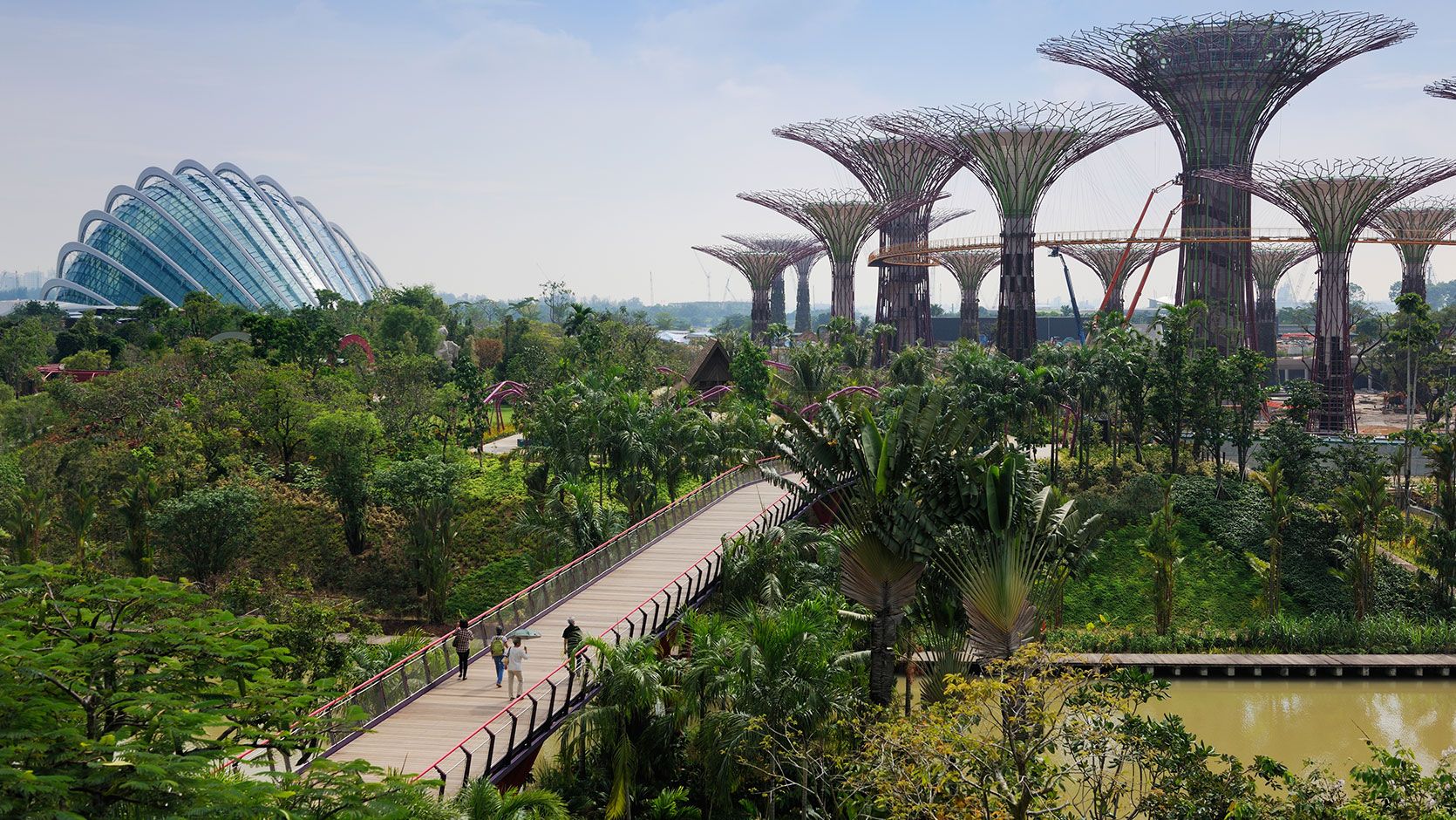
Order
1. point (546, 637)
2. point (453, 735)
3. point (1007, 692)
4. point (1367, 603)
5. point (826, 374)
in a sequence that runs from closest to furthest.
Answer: point (1007, 692) → point (453, 735) → point (546, 637) → point (1367, 603) → point (826, 374)

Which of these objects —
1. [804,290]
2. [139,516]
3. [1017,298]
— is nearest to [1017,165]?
[1017,298]

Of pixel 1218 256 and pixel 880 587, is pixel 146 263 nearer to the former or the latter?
pixel 1218 256

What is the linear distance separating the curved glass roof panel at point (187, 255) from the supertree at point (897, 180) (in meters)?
46.4

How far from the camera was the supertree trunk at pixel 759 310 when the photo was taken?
101250 mm

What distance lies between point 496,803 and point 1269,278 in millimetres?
95777

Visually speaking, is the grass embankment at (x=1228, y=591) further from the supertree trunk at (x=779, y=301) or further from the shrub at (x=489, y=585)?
the supertree trunk at (x=779, y=301)

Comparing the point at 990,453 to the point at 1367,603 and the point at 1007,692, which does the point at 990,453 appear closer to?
the point at 1007,692

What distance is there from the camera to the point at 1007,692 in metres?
14.1

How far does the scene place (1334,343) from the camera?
57312 millimetres

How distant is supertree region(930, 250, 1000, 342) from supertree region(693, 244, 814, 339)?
11767 mm

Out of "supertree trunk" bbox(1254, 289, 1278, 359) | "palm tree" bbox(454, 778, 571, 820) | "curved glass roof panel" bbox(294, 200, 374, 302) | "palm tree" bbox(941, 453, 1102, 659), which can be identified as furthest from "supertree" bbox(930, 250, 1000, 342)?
"palm tree" bbox(454, 778, 571, 820)

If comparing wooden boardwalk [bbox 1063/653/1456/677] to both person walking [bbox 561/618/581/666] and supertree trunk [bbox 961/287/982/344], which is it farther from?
supertree trunk [bbox 961/287/982/344]

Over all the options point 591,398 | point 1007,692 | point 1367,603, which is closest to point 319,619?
point 591,398

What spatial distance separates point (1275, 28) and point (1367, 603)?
37518mm
